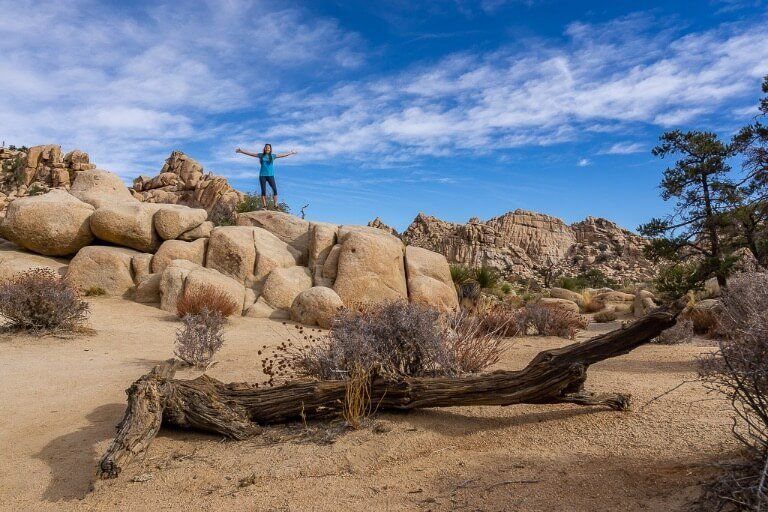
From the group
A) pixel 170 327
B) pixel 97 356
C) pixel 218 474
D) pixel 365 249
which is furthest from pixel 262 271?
pixel 218 474

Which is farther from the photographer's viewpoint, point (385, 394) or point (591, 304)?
point (591, 304)

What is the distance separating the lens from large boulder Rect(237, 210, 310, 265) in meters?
17.1

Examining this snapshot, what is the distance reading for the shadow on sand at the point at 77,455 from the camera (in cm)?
453

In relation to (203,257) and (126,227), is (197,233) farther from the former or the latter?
(126,227)

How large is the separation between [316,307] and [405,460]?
8132mm

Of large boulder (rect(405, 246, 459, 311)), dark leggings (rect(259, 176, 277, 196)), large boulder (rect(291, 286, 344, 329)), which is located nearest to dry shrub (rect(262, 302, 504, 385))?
large boulder (rect(291, 286, 344, 329))

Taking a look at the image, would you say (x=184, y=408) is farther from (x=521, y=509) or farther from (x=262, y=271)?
(x=262, y=271)

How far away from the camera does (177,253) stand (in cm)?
1541

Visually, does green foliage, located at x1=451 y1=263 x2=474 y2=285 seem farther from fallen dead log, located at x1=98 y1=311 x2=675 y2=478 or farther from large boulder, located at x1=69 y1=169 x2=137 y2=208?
fallen dead log, located at x1=98 y1=311 x2=675 y2=478

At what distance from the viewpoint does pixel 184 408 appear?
5297 mm

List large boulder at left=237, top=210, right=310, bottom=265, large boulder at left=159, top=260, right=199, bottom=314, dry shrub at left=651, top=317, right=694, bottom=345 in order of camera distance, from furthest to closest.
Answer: large boulder at left=237, top=210, right=310, bottom=265 < large boulder at left=159, top=260, right=199, bottom=314 < dry shrub at left=651, top=317, right=694, bottom=345

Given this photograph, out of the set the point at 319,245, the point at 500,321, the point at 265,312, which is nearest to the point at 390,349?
the point at 500,321

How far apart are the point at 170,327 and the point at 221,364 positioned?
4.04 m

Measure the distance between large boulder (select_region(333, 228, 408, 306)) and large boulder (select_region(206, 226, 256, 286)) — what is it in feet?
8.35
